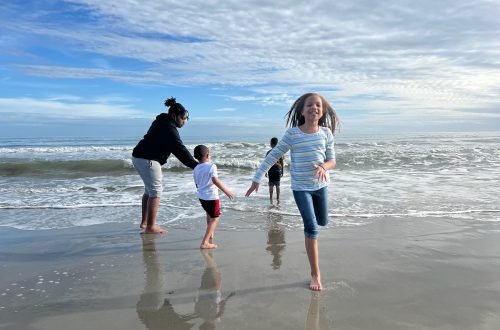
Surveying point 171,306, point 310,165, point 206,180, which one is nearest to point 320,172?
point 310,165

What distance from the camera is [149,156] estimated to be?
577 centimetres

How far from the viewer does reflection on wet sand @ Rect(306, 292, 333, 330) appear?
295 centimetres

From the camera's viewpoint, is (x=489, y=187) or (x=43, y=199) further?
(x=489, y=187)

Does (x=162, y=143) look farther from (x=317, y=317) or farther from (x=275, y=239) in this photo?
(x=317, y=317)

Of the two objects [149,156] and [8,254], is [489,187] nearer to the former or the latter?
[149,156]

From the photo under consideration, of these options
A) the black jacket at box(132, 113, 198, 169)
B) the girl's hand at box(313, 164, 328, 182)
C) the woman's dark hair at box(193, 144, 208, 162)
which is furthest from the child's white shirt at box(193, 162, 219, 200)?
the girl's hand at box(313, 164, 328, 182)

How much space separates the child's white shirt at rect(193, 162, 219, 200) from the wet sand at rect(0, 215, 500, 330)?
70 centimetres

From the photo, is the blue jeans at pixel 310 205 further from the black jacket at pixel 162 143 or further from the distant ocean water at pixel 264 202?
the distant ocean water at pixel 264 202

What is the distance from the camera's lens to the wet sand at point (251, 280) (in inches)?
122

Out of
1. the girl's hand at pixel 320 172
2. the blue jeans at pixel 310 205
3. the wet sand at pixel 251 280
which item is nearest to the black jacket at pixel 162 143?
the wet sand at pixel 251 280

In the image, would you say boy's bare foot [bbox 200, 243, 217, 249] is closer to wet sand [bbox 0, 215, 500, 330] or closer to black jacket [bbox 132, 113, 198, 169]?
wet sand [bbox 0, 215, 500, 330]

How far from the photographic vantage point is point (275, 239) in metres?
5.54

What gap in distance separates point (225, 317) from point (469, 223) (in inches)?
193

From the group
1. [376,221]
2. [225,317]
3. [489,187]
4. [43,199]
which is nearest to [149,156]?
[225,317]
